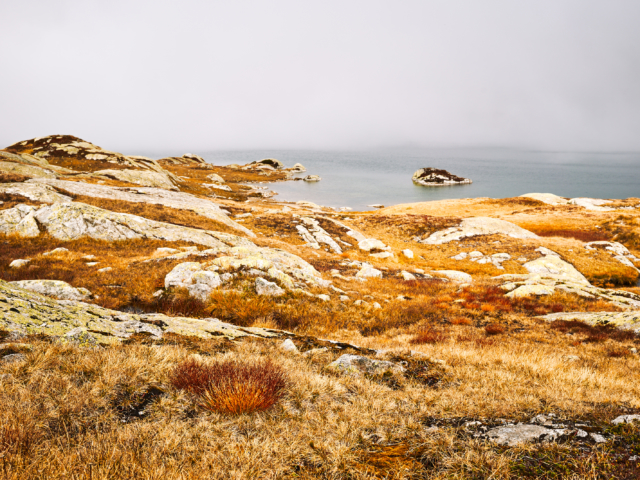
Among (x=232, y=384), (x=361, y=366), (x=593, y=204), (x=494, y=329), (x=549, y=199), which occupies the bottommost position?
(x=494, y=329)

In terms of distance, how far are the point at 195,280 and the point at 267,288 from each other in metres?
3.12

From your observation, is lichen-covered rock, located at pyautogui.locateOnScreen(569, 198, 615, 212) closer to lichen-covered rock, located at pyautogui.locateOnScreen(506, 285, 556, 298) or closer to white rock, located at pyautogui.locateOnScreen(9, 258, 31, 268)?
lichen-covered rock, located at pyautogui.locateOnScreen(506, 285, 556, 298)

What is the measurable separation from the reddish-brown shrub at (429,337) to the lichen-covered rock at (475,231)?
3303cm

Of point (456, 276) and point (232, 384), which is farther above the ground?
point (232, 384)

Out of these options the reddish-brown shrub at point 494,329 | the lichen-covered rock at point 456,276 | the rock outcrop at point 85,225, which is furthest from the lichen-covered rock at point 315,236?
the reddish-brown shrub at point 494,329

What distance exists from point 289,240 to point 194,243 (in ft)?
44.1

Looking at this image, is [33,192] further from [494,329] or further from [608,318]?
[608,318]

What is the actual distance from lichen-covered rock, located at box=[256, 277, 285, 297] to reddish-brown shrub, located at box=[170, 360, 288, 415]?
7.50 metres

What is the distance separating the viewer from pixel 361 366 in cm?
627

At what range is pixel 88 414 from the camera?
3.38 m

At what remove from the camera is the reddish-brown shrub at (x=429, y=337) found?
944cm

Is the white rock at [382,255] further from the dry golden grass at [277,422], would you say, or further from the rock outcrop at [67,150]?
the rock outcrop at [67,150]

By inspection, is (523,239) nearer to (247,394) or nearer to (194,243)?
(194,243)

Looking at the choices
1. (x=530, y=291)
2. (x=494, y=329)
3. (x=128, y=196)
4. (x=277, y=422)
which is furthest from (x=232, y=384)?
(x=128, y=196)
